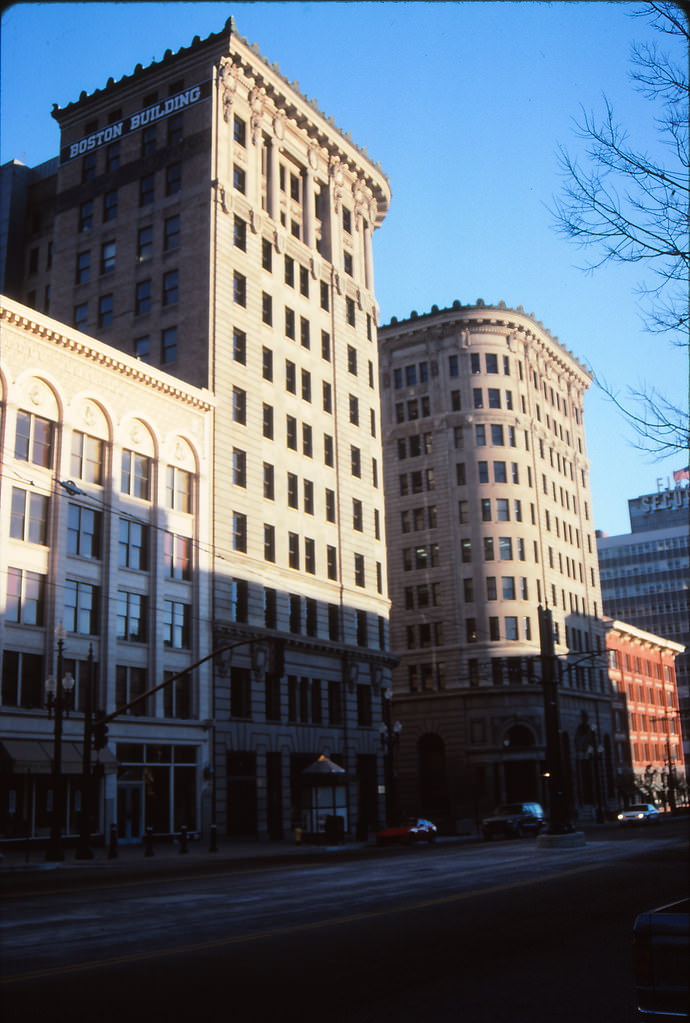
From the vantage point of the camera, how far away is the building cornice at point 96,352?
42688 mm

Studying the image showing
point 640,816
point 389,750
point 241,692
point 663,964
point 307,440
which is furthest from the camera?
point 640,816

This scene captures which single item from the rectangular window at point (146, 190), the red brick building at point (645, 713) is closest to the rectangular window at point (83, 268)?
the rectangular window at point (146, 190)

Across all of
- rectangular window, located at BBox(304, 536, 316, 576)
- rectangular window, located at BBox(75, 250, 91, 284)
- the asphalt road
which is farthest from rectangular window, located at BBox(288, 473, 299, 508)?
the asphalt road

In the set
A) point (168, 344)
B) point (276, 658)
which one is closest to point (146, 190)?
point (168, 344)

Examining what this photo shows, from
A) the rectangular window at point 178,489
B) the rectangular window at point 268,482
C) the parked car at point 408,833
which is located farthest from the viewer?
the rectangular window at point 268,482

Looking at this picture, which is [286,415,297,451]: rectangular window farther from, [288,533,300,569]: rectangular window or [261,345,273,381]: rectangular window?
[288,533,300,569]: rectangular window

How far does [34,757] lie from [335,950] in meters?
30.9

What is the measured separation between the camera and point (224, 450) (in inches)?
2138

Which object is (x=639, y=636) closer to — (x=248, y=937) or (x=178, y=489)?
(x=178, y=489)

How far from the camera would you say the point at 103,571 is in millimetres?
Answer: 45844

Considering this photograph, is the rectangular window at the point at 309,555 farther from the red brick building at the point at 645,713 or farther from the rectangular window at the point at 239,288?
the red brick building at the point at 645,713

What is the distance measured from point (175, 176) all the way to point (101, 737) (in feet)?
122

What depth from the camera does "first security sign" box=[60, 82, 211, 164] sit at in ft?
195

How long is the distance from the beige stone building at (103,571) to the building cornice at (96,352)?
0.23 ft
